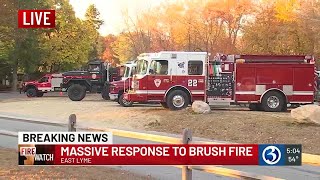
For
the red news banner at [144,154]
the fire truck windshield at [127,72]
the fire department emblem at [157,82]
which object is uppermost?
the fire truck windshield at [127,72]

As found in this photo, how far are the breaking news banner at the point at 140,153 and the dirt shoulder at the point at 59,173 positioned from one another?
6.29 feet

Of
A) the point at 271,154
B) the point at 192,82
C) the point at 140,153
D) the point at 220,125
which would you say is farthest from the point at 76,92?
the point at 271,154

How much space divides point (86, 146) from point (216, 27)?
134ft

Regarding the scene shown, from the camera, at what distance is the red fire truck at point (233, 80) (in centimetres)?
2198

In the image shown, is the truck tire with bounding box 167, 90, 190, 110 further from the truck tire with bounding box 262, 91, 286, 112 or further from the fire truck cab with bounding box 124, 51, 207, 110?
the truck tire with bounding box 262, 91, 286, 112

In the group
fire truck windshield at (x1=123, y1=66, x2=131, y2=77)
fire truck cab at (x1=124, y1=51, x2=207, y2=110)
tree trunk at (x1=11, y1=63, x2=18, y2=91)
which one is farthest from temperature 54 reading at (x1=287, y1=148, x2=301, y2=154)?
tree trunk at (x1=11, y1=63, x2=18, y2=91)

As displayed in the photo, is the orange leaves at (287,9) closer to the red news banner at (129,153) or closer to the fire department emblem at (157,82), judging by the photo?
the fire department emblem at (157,82)

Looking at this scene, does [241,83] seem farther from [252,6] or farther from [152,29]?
[152,29]

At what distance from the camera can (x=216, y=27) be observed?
147 feet

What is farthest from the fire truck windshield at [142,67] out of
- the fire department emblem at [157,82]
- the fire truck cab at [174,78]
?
the fire department emblem at [157,82]

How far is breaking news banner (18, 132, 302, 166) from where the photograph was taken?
471 cm

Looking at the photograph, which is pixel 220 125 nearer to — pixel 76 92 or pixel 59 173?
pixel 59 173

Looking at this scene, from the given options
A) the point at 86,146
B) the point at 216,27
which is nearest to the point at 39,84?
the point at 216,27

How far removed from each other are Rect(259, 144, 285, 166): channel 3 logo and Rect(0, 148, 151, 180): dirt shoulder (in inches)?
137
